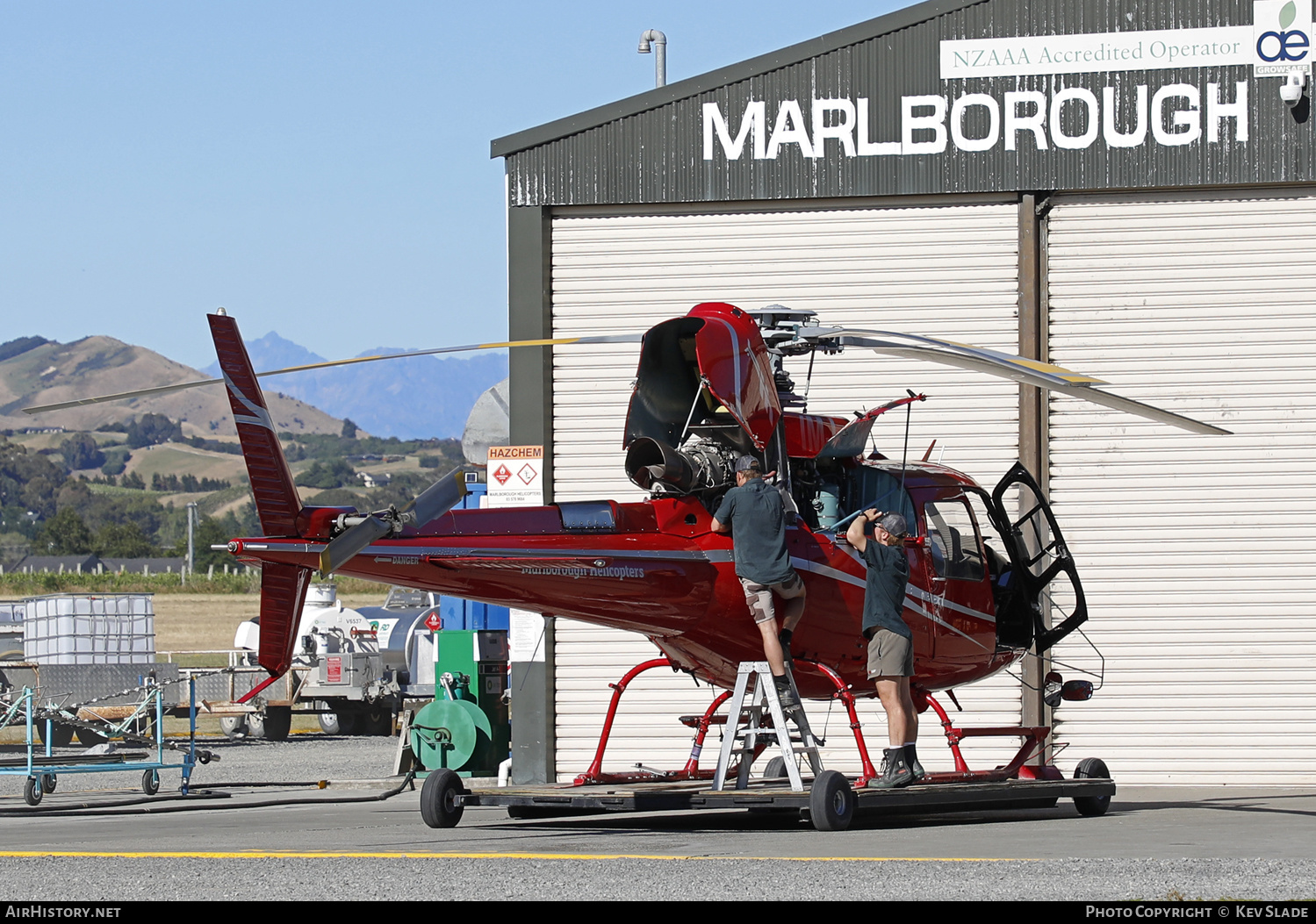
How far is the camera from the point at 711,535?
10.6 metres

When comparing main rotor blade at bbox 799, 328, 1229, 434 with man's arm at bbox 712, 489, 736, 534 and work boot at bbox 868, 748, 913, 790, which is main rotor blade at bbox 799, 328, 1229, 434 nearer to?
man's arm at bbox 712, 489, 736, 534

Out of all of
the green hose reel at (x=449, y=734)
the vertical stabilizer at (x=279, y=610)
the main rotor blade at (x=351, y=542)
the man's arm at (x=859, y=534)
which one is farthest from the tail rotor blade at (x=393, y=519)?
the green hose reel at (x=449, y=734)

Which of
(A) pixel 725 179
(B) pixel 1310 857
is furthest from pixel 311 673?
(B) pixel 1310 857

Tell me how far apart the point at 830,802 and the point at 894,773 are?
1.15 meters

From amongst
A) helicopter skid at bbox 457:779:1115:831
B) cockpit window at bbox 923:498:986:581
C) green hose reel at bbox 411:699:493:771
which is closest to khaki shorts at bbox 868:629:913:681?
helicopter skid at bbox 457:779:1115:831

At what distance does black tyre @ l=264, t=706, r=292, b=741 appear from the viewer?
25.9m

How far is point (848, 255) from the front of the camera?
1647 cm

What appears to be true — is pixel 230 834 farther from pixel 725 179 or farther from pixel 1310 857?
pixel 725 179

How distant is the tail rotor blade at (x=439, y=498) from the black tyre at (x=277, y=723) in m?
17.7

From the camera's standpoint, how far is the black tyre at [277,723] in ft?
85.0

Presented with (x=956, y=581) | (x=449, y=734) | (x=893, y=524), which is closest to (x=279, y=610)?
(x=893, y=524)

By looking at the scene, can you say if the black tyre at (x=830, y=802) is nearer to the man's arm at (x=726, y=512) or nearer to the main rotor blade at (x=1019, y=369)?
the man's arm at (x=726, y=512)

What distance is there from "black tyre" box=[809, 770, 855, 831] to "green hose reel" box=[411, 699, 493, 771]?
6925mm

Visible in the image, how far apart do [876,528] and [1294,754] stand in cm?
700
